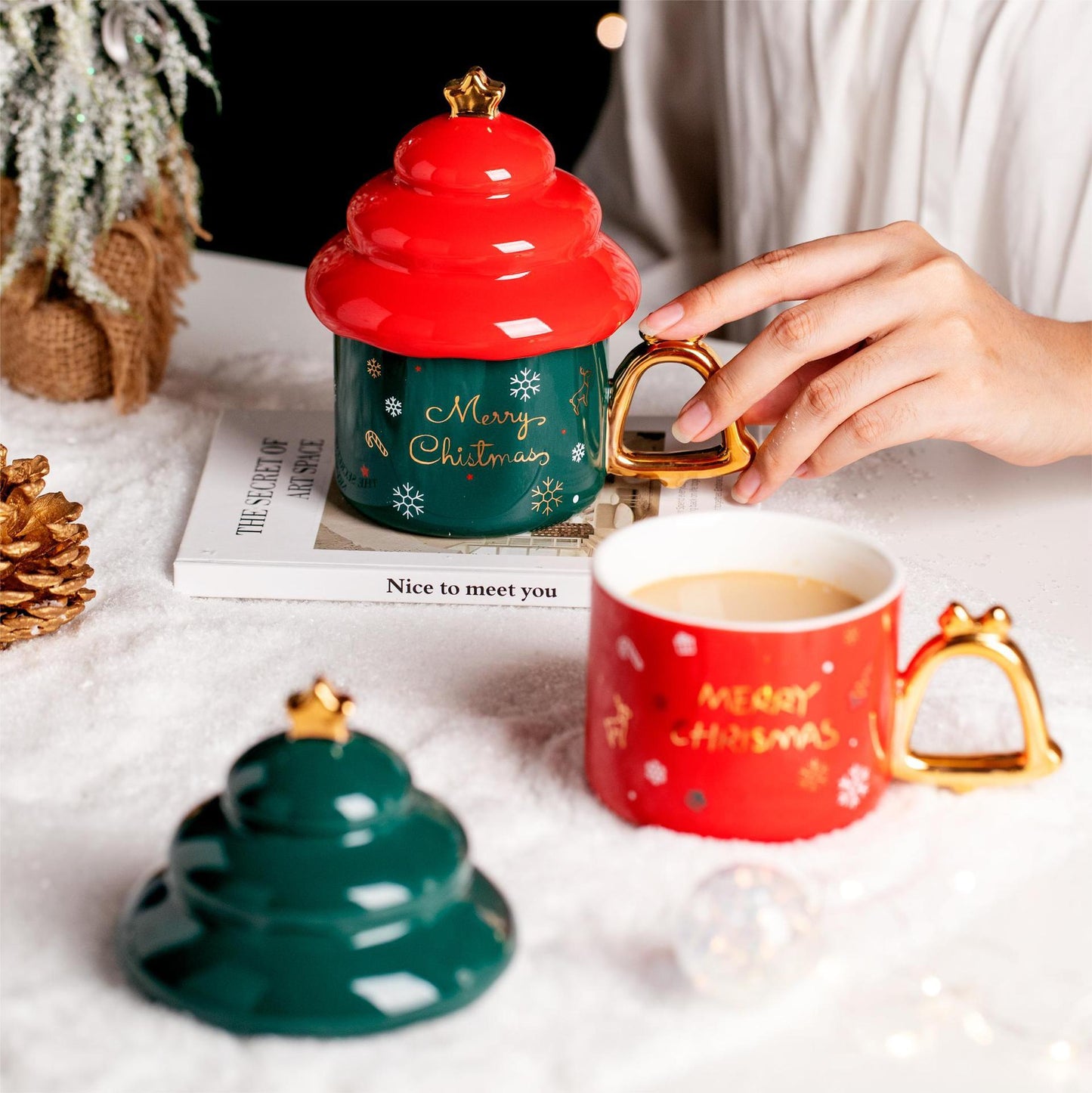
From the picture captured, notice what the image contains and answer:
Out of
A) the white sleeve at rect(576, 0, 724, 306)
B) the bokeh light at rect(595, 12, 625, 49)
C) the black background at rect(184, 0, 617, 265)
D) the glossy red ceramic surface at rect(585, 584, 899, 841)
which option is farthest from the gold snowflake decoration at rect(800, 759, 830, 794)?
the black background at rect(184, 0, 617, 265)

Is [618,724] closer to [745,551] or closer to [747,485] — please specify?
[745,551]

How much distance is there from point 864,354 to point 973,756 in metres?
0.31

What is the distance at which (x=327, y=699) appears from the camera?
462mm

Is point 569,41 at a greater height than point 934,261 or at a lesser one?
lesser

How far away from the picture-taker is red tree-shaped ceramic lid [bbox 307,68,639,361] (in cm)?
73

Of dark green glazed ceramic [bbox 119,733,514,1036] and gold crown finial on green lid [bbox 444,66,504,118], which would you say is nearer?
dark green glazed ceramic [bbox 119,733,514,1036]

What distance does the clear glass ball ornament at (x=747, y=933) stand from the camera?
18.3 inches

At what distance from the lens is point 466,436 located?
77 cm

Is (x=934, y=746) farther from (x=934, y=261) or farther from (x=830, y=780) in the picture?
A: (x=934, y=261)

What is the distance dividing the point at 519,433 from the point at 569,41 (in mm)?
1751

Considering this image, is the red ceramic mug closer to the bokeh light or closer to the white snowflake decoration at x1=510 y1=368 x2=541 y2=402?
the white snowflake decoration at x1=510 y1=368 x2=541 y2=402

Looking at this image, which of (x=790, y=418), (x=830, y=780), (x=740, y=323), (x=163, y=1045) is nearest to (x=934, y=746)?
(x=830, y=780)

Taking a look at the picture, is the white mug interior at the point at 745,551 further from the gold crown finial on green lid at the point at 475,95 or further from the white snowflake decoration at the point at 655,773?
the gold crown finial on green lid at the point at 475,95

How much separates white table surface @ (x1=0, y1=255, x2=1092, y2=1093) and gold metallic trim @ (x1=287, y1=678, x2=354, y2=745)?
0.10m
